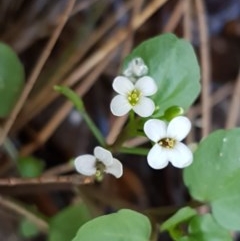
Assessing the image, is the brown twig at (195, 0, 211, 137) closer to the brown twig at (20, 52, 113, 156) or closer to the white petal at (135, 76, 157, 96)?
the brown twig at (20, 52, 113, 156)

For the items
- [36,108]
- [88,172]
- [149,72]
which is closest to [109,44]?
[36,108]

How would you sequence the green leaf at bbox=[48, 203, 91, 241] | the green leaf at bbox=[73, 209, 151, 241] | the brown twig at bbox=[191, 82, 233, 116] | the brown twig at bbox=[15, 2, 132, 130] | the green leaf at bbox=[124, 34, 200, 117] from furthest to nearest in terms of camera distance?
1. the brown twig at bbox=[191, 82, 233, 116]
2. the brown twig at bbox=[15, 2, 132, 130]
3. the green leaf at bbox=[48, 203, 91, 241]
4. the green leaf at bbox=[124, 34, 200, 117]
5. the green leaf at bbox=[73, 209, 151, 241]

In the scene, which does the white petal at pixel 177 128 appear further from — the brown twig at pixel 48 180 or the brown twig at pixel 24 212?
the brown twig at pixel 24 212

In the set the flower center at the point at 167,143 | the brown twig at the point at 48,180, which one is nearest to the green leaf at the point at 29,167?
the brown twig at the point at 48,180

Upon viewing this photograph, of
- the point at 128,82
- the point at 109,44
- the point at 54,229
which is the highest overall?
the point at 109,44

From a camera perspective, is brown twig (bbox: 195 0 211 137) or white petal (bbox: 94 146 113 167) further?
brown twig (bbox: 195 0 211 137)

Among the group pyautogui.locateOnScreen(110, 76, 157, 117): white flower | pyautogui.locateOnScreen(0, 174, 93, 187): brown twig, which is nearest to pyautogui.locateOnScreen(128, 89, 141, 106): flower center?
pyautogui.locateOnScreen(110, 76, 157, 117): white flower

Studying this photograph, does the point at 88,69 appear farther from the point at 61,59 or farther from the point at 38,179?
the point at 38,179
